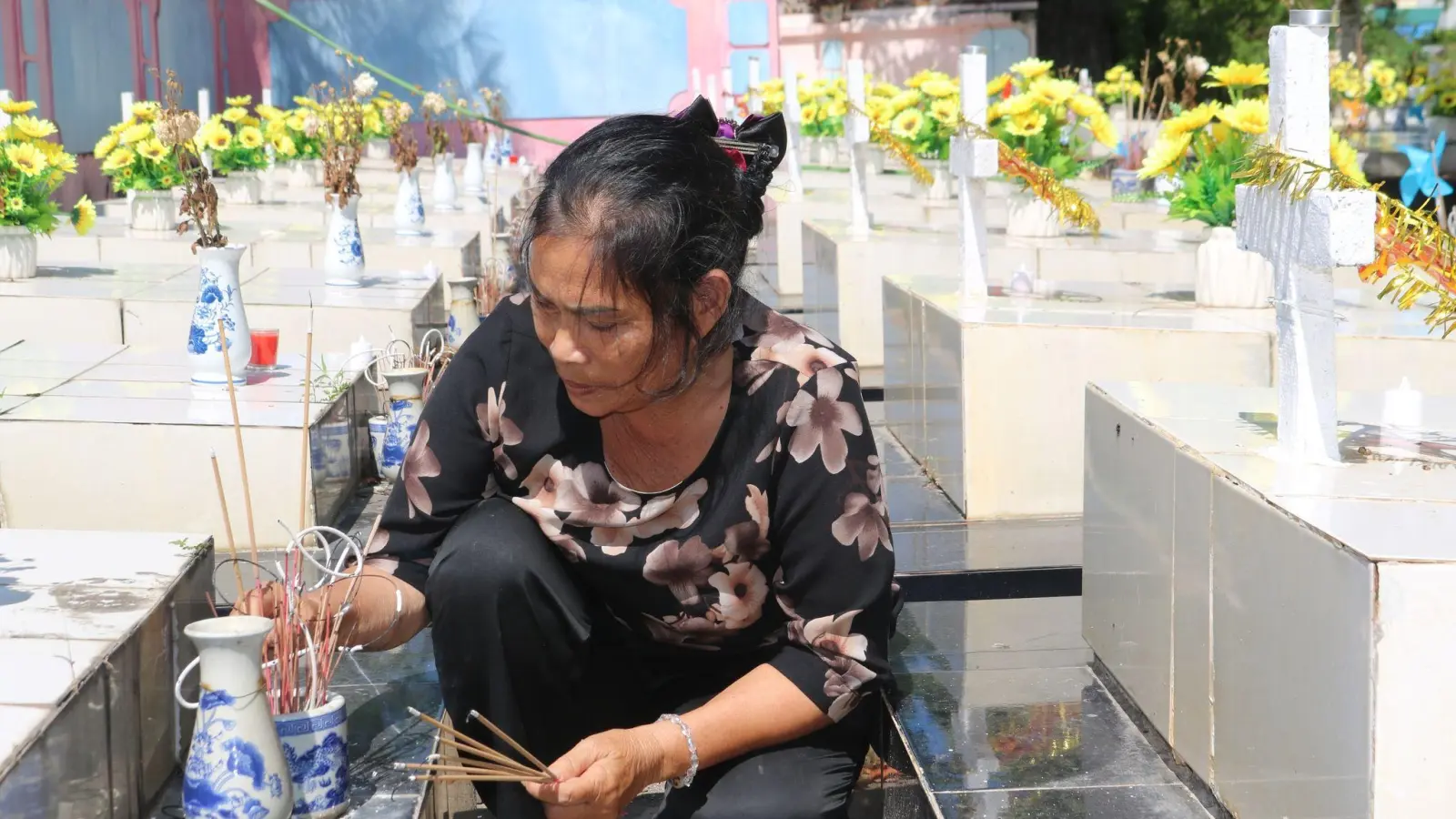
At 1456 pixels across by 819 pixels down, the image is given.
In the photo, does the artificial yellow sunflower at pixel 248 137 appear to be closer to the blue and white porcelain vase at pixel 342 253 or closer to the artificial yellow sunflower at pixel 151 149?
the artificial yellow sunflower at pixel 151 149

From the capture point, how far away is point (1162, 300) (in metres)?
4.04

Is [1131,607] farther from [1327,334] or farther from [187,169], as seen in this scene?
[187,169]

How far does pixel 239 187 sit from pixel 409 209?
2041mm

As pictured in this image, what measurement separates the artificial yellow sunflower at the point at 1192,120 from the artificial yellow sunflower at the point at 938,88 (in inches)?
120

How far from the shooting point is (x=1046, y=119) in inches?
233

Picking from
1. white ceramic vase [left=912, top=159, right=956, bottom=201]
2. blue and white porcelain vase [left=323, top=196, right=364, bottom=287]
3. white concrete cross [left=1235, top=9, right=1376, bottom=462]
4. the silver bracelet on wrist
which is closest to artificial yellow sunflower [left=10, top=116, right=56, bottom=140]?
blue and white porcelain vase [left=323, top=196, right=364, bottom=287]

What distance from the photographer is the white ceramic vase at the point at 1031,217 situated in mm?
6012

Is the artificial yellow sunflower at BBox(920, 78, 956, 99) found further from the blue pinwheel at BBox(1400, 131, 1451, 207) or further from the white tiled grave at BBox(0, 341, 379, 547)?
the white tiled grave at BBox(0, 341, 379, 547)

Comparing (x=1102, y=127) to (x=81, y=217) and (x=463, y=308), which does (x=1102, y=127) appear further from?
(x=81, y=217)

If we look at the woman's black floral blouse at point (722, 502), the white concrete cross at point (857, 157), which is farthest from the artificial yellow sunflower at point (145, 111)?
the woman's black floral blouse at point (722, 502)

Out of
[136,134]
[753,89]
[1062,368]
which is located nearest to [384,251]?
[136,134]

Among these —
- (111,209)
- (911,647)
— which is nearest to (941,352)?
(911,647)

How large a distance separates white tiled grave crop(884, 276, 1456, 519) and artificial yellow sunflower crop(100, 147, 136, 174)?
4.22 metres

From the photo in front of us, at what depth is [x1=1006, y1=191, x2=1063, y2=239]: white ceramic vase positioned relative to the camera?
19.7 ft
